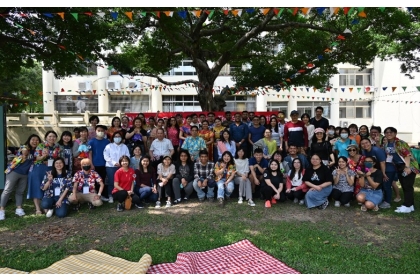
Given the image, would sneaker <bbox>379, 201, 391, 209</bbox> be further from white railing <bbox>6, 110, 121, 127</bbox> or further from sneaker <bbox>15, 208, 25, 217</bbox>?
white railing <bbox>6, 110, 121, 127</bbox>

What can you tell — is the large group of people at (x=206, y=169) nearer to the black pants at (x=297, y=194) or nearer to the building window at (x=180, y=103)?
the black pants at (x=297, y=194)

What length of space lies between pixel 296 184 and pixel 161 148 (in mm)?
2574

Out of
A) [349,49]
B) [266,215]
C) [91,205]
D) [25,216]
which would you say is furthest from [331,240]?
[349,49]

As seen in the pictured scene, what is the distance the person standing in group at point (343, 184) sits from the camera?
5.54 m

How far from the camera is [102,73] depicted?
2216 centimetres

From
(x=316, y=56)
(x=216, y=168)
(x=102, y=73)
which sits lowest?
(x=216, y=168)

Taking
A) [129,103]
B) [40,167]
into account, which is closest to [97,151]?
[40,167]

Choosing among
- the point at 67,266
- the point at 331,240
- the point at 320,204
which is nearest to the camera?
the point at 67,266

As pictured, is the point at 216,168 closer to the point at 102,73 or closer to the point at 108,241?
the point at 108,241

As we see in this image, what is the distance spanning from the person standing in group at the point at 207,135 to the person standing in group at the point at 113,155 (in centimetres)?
157

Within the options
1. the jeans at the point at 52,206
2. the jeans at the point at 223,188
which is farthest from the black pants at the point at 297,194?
the jeans at the point at 52,206

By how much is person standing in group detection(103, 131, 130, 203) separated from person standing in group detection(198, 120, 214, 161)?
5.15ft

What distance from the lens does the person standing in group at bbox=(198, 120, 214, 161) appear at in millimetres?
6711

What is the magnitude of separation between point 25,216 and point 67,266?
2.39 meters
